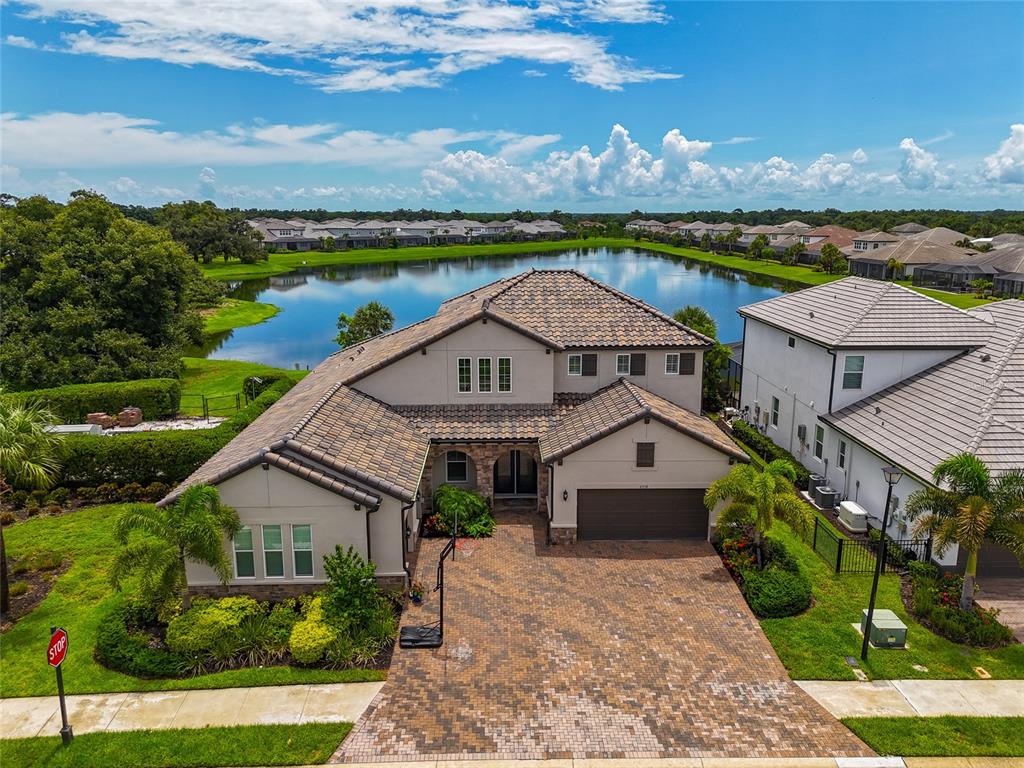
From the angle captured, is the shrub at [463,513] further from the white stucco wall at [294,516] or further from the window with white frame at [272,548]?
the window with white frame at [272,548]

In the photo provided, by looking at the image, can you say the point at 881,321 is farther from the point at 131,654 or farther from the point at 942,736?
the point at 131,654

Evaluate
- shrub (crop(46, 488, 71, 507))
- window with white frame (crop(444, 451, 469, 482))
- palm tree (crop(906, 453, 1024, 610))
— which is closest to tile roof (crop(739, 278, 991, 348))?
palm tree (crop(906, 453, 1024, 610))

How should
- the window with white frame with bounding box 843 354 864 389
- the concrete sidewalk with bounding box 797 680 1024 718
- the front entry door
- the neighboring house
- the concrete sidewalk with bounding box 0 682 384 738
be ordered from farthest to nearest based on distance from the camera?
1. the neighboring house
2. the window with white frame with bounding box 843 354 864 389
3. the front entry door
4. the concrete sidewalk with bounding box 797 680 1024 718
5. the concrete sidewalk with bounding box 0 682 384 738

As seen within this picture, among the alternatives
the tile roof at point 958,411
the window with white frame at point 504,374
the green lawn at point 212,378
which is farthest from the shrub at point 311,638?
the green lawn at point 212,378

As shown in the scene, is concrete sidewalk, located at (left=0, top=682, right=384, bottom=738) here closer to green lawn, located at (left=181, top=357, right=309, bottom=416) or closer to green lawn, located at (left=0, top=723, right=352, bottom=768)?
green lawn, located at (left=0, top=723, right=352, bottom=768)

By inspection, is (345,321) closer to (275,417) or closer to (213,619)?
(275,417)

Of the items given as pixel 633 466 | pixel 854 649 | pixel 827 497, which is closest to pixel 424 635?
pixel 633 466

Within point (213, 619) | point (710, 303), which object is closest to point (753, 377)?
point (213, 619)
